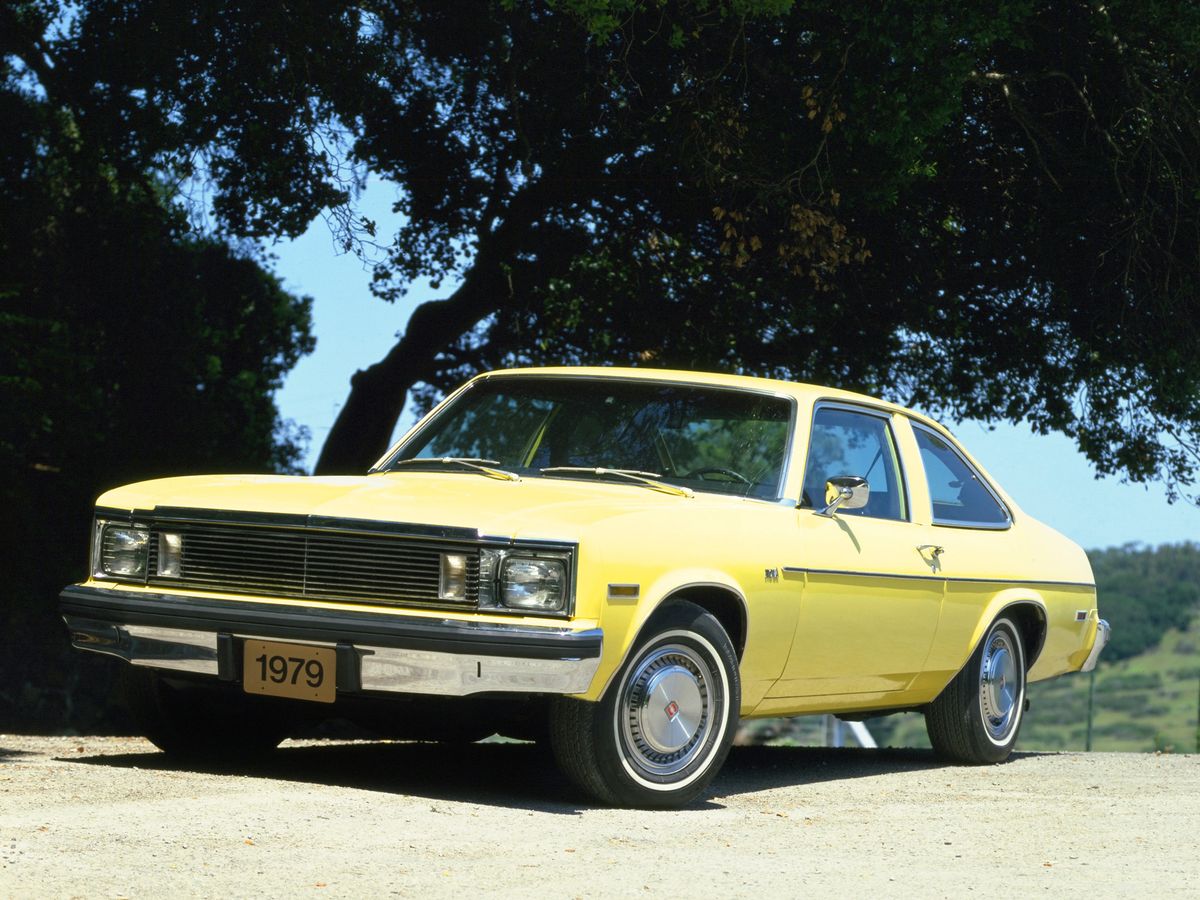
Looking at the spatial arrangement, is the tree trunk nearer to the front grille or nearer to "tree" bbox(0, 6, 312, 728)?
"tree" bbox(0, 6, 312, 728)

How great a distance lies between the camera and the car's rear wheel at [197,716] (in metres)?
7.68

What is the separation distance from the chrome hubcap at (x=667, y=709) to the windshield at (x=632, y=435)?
0.93m

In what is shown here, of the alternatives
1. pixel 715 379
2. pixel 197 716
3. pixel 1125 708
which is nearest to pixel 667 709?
pixel 715 379

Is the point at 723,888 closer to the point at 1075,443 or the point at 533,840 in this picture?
the point at 533,840

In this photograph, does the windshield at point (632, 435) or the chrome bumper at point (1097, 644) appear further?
the chrome bumper at point (1097, 644)

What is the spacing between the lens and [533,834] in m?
6.07

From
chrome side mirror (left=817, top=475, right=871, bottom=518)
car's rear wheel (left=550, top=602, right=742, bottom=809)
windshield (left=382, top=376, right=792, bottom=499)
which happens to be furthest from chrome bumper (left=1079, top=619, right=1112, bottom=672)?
car's rear wheel (left=550, top=602, right=742, bottom=809)

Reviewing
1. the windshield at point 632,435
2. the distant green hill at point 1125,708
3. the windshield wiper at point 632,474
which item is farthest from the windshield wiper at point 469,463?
the distant green hill at point 1125,708

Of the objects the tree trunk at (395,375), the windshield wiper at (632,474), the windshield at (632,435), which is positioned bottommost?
the windshield wiper at (632,474)

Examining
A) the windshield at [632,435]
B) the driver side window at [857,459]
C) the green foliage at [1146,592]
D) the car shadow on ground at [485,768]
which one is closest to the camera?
the car shadow on ground at [485,768]

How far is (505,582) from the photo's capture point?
21.2 ft

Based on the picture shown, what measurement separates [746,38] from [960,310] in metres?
4.54

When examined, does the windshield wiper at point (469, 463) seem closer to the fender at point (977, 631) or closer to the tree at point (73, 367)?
the fender at point (977, 631)

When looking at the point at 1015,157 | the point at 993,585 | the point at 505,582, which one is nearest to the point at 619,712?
the point at 505,582
